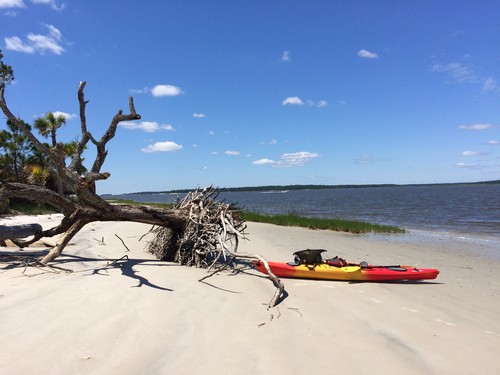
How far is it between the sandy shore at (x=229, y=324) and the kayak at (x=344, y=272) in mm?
186

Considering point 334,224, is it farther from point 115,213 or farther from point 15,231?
point 15,231

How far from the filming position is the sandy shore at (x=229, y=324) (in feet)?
9.57

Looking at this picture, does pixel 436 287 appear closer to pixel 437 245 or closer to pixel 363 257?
pixel 363 257

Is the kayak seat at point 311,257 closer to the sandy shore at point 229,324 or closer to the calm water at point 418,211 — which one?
the sandy shore at point 229,324

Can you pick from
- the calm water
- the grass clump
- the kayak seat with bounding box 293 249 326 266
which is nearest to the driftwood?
the kayak seat with bounding box 293 249 326 266

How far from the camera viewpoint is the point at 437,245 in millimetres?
12531

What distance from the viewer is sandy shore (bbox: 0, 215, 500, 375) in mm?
2918

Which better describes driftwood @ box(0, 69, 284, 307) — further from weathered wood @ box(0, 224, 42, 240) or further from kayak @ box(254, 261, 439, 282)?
kayak @ box(254, 261, 439, 282)

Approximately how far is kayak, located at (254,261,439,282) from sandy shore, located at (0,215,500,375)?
0.61 ft

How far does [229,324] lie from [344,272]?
319cm

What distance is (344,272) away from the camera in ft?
20.7

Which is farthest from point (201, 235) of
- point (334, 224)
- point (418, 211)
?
point (418, 211)

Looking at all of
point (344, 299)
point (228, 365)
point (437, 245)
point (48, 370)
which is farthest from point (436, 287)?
point (437, 245)

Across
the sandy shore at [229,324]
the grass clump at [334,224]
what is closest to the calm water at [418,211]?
the grass clump at [334,224]
